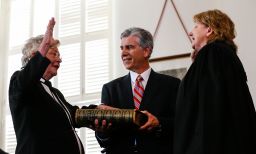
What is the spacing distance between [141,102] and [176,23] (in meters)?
1.54

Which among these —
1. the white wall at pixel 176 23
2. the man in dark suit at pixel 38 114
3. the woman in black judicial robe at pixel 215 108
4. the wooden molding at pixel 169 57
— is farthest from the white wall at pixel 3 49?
the woman in black judicial robe at pixel 215 108

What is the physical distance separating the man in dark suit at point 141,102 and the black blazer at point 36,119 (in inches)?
8.6

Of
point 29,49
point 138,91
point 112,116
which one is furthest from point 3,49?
point 112,116

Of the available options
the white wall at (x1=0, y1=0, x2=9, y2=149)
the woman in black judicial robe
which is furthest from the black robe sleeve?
the white wall at (x1=0, y1=0, x2=9, y2=149)

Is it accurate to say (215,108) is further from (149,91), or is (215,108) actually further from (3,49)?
(3,49)

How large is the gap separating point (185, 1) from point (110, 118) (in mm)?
2034

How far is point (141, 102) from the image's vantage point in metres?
2.97

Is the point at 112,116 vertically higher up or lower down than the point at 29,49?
lower down

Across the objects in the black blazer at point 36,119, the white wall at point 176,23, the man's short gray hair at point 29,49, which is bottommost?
the black blazer at point 36,119

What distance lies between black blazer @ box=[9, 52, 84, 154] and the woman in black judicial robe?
661mm

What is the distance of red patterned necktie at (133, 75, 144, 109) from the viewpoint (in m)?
3.00

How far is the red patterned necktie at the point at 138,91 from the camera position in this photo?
300 centimetres

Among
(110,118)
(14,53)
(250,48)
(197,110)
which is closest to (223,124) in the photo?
(197,110)

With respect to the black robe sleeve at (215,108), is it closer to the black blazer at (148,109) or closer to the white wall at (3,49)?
the black blazer at (148,109)
